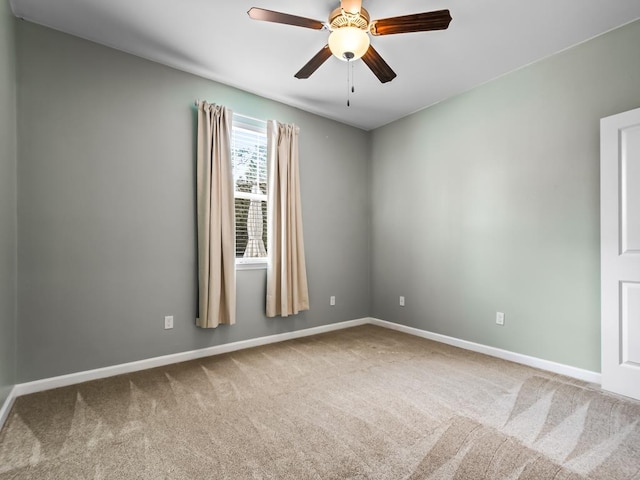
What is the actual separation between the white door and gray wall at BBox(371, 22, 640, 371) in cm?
16

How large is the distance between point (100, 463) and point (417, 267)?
11.1ft

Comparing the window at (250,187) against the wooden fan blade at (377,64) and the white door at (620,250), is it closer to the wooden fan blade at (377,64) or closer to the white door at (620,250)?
the wooden fan blade at (377,64)

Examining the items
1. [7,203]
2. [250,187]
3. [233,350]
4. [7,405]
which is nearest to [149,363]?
[233,350]

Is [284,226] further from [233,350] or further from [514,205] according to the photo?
[514,205]

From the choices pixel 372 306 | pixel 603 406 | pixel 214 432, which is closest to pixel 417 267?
pixel 372 306

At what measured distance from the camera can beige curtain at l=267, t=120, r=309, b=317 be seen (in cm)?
361

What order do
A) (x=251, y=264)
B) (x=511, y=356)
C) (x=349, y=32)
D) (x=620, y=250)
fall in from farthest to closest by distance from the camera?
(x=251, y=264), (x=511, y=356), (x=620, y=250), (x=349, y=32)

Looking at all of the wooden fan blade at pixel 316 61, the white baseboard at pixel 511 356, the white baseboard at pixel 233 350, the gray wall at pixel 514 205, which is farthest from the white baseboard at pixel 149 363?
the wooden fan blade at pixel 316 61

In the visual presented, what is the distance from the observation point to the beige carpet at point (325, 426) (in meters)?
1.59

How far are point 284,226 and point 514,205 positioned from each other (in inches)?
90.3

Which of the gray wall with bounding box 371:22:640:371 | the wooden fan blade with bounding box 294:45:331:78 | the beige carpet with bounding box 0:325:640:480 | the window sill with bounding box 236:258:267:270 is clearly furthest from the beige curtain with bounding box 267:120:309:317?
the gray wall with bounding box 371:22:640:371

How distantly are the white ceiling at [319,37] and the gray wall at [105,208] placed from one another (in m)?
0.24

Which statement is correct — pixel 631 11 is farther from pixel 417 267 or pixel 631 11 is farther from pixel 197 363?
pixel 197 363

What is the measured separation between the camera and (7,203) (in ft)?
7.06
